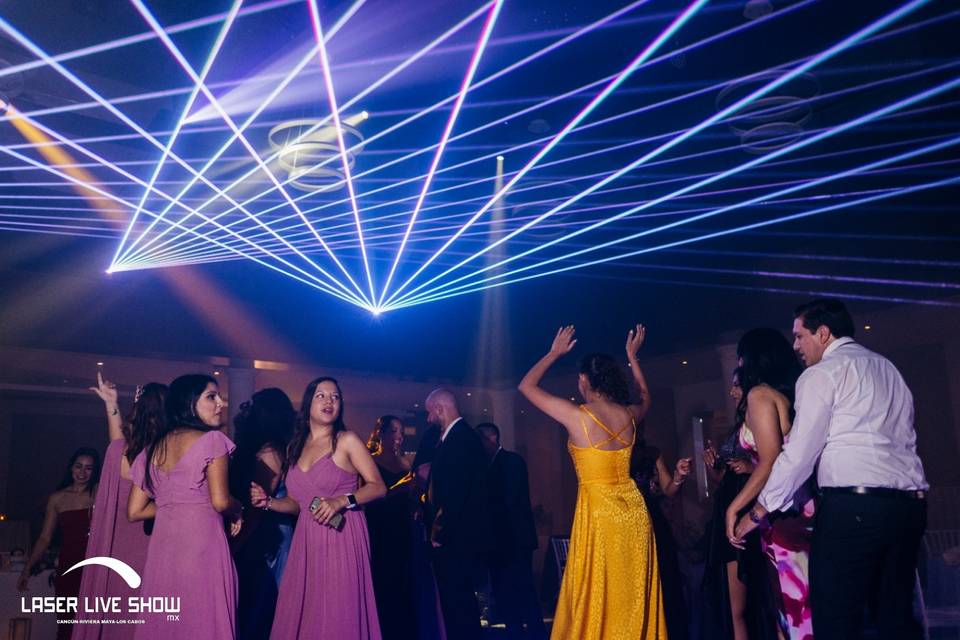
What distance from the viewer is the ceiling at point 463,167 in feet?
20.0

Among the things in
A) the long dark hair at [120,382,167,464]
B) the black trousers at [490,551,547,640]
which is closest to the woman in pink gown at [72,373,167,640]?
the long dark hair at [120,382,167,464]

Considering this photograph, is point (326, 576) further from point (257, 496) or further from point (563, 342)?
point (563, 342)

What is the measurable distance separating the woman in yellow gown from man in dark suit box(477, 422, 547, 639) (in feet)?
6.65

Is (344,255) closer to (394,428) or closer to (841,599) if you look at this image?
(394,428)

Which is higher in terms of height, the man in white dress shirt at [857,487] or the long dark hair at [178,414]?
the long dark hair at [178,414]

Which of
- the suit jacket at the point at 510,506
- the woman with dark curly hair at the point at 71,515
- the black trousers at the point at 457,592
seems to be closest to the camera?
the woman with dark curly hair at the point at 71,515

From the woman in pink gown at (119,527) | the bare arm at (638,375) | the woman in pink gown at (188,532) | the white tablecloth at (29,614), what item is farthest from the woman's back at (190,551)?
the white tablecloth at (29,614)

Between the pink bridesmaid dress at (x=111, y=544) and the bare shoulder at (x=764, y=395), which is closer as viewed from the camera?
the bare shoulder at (x=764, y=395)

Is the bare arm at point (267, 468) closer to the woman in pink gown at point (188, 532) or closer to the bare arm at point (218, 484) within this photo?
the woman in pink gown at point (188, 532)

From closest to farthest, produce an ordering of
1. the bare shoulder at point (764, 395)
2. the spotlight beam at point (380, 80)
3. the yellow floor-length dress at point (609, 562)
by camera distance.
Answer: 1. the bare shoulder at point (764, 395)
2. the yellow floor-length dress at point (609, 562)
3. the spotlight beam at point (380, 80)

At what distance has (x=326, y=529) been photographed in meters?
3.91

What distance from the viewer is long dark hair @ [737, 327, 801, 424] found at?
354cm

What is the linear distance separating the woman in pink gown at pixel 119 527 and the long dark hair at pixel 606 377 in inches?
90.9

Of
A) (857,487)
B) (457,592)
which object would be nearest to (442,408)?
(457,592)
